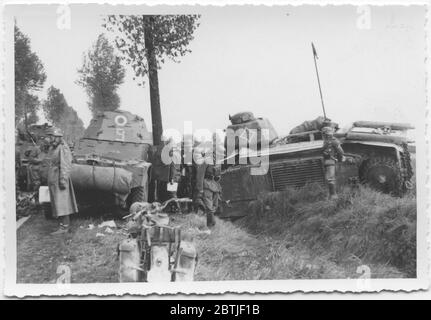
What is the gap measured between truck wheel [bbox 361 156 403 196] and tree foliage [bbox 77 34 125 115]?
216 cm

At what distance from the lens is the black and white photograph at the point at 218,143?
456cm

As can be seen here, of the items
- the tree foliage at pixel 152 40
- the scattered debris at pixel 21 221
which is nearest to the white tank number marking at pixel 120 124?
the tree foliage at pixel 152 40

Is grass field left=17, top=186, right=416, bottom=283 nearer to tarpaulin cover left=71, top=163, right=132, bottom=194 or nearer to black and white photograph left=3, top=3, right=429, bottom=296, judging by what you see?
black and white photograph left=3, top=3, right=429, bottom=296

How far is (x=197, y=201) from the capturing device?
15.4ft

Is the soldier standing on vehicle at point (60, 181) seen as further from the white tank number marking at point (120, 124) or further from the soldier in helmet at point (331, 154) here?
the soldier in helmet at point (331, 154)

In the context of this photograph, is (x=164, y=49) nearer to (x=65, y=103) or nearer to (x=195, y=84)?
(x=195, y=84)

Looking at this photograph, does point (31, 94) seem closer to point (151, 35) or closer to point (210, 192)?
point (151, 35)

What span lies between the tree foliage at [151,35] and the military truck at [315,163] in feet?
2.61

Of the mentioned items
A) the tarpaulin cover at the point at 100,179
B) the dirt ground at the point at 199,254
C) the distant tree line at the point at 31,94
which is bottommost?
the dirt ground at the point at 199,254

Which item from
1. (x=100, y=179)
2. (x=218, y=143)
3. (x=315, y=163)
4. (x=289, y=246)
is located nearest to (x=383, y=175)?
(x=315, y=163)

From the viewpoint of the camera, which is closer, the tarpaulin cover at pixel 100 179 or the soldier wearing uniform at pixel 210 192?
the tarpaulin cover at pixel 100 179

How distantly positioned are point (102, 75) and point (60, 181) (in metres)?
0.93

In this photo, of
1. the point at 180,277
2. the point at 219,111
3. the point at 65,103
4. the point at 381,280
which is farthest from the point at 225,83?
the point at 381,280
